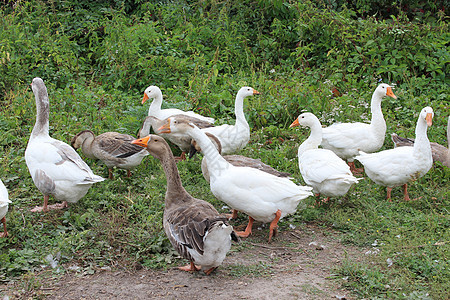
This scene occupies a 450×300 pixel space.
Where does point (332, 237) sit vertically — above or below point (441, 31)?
below

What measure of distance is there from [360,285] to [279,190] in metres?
1.34

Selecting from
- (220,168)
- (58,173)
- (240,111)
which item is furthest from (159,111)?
(220,168)

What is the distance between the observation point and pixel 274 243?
5.79 m

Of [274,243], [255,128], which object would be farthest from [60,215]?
[255,128]

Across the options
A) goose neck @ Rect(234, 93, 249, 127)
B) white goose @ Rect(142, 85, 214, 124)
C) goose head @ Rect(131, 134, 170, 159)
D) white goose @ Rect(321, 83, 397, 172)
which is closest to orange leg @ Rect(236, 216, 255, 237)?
goose head @ Rect(131, 134, 170, 159)

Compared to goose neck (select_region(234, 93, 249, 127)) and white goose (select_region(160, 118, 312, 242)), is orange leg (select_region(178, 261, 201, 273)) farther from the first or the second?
goose neck (select_region(234, 93, 249, 127))

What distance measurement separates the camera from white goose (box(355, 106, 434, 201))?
6.46m

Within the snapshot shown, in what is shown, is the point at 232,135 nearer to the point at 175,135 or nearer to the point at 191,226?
the point at 175,135

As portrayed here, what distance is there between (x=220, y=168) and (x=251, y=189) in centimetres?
42

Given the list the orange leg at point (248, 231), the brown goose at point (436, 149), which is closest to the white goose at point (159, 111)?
the orange leg at point (248, 231)

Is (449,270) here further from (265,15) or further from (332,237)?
(265,15)

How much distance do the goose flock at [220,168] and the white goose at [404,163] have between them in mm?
12

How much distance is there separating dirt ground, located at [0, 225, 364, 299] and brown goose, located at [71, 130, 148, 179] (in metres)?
2.06

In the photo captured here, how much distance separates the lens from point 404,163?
6477 mm
